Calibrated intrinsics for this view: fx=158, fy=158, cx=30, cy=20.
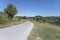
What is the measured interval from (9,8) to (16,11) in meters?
4.30

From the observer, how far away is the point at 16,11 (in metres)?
77.8

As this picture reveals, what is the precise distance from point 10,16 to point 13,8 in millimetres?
4422

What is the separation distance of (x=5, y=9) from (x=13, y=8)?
386 centimetres

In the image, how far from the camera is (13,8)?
76.1m

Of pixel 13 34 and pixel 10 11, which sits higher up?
pixel 10 11

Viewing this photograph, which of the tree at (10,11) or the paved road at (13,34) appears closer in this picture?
the paved road at (13,34)

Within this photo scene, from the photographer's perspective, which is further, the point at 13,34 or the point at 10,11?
the point at 10,11

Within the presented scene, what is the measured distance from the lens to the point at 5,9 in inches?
2963

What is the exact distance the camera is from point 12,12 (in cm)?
7419

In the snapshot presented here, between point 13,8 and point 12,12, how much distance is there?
9.08 feet

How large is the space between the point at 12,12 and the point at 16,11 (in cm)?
401

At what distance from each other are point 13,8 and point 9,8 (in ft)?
6.68

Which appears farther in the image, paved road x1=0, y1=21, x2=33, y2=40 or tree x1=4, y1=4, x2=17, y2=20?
tree x1=4, y1=4, x2=17, y2=20
